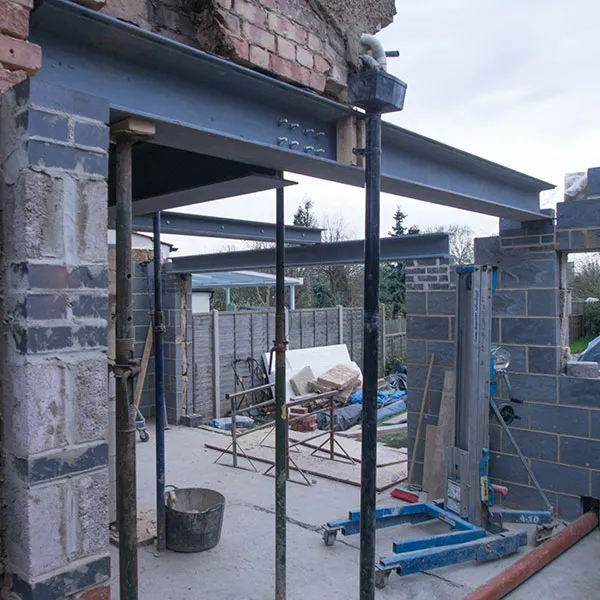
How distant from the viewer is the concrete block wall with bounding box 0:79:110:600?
197 cm

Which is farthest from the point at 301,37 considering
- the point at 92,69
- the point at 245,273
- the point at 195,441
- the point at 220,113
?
the point at 245,273

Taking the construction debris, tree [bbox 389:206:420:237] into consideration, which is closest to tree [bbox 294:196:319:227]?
tree [bbox 389:206:420:237]

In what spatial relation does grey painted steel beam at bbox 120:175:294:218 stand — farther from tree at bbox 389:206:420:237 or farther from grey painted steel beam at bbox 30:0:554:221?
tree at bbox 389:206:420:237

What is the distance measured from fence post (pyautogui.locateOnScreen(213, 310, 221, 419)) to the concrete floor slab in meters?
4.45

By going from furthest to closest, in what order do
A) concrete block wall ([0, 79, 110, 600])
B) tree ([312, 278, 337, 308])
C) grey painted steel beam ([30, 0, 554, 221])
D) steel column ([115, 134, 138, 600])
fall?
1. tree ([312, 278, 337, 308])
2. steel column ([115, 134, 138, 600])
3. grey painted steel beam ([30, 0, 554, 221])
4. concrete block wall ([0, 79, 110, 600])

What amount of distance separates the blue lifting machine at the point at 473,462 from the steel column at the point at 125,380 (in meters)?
2.85

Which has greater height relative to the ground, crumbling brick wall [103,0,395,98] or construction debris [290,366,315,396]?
crumbling brick wall [103,0,395,98]

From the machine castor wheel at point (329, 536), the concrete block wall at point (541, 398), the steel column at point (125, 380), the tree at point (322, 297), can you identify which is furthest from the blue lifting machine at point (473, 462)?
the tree at point (322, 297)

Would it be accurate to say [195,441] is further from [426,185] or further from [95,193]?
[95,193]

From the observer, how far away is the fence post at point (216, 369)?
10773mm

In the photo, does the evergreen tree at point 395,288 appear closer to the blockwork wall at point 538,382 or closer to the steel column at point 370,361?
the blockwork wall at point 538,382

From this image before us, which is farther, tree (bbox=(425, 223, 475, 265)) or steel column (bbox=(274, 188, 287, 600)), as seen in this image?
tree (bbox=(425, 223, 475, 265))

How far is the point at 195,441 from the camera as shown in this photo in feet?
29.0

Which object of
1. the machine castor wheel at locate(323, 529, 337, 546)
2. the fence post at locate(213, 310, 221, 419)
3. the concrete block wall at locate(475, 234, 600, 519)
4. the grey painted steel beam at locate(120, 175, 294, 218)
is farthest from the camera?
the fence post at locate(213, 310, 221, 419)
